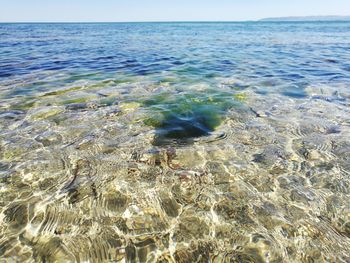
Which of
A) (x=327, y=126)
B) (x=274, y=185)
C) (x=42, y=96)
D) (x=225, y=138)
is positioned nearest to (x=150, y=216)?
(x=274, y=185)

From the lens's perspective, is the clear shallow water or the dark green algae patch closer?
the clear shallow water

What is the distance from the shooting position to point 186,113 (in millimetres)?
7668

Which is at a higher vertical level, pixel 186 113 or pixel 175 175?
pixel 175 175

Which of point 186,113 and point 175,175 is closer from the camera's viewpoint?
point 175,175

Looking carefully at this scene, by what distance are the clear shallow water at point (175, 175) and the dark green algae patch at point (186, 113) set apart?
1.4 inches

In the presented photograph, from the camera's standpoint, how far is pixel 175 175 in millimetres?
4828

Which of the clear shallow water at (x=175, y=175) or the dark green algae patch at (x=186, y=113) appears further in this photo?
the dark green algae patch at (x=186, y=113)

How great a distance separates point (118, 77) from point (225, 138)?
8.04 metres

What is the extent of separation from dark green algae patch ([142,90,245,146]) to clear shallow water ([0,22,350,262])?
37mm

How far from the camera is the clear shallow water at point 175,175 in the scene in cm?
341

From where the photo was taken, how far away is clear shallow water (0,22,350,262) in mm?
3412

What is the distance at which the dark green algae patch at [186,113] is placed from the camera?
6.39 meters

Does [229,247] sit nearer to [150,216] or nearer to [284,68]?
[150,216]

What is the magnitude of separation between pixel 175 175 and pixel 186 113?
10.5 feet
